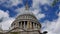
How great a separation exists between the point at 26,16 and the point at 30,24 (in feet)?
10.0

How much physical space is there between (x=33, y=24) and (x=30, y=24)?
1299 millimetres

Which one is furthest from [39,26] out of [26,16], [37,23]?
[26,16]

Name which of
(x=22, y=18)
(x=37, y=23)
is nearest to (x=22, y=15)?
(x=22, y=18)

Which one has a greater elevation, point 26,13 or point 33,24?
point 26,13

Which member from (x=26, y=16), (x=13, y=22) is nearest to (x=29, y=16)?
(x=26, y=16)

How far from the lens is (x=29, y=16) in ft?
207

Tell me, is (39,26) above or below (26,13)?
below

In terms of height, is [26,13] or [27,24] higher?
[26,13]

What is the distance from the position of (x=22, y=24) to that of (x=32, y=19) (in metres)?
4.17

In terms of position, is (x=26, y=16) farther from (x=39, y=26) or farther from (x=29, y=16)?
(x=39, y=26)

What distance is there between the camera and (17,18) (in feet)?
206

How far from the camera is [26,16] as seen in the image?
62.4 metres

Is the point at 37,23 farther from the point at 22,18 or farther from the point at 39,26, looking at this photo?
the point at 22,18

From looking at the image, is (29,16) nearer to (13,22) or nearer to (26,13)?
(26,13)
